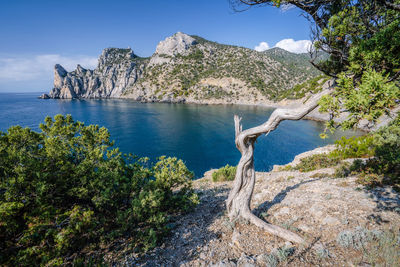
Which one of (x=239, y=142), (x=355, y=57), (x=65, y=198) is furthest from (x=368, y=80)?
(x=65, y=198)

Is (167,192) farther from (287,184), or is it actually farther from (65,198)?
(287,184)

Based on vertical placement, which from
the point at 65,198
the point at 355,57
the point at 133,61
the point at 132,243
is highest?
the point at 133,61

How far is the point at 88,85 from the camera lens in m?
165

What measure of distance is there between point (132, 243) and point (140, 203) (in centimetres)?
135

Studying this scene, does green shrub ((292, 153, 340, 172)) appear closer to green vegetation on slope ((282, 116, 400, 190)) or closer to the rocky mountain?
green vegetation on slope ((282, 116, 400, 190))

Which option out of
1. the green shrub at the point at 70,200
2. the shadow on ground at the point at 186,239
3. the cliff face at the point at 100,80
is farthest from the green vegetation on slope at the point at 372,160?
the cliff face at the point at 100,80

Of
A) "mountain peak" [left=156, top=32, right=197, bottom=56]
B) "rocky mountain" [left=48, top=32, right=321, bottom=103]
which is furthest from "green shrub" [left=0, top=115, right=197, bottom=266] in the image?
"mountain peak" [left=156, top=32, right=197, bottom=56]

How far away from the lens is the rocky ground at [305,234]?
14.6 feet

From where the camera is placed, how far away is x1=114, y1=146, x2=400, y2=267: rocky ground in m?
4.46

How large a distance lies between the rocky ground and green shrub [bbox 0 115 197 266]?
102cm

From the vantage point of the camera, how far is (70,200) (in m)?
6.78

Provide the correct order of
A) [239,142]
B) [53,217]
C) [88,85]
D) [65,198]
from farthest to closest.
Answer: [88,85] < [65,198] < [239,142] < [53,217]

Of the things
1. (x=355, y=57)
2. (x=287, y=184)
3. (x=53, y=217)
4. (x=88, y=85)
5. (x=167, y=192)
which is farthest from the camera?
(x=88, y=85)

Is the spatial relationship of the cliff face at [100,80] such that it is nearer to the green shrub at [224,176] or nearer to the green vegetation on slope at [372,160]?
the green shrub at [224,176]
